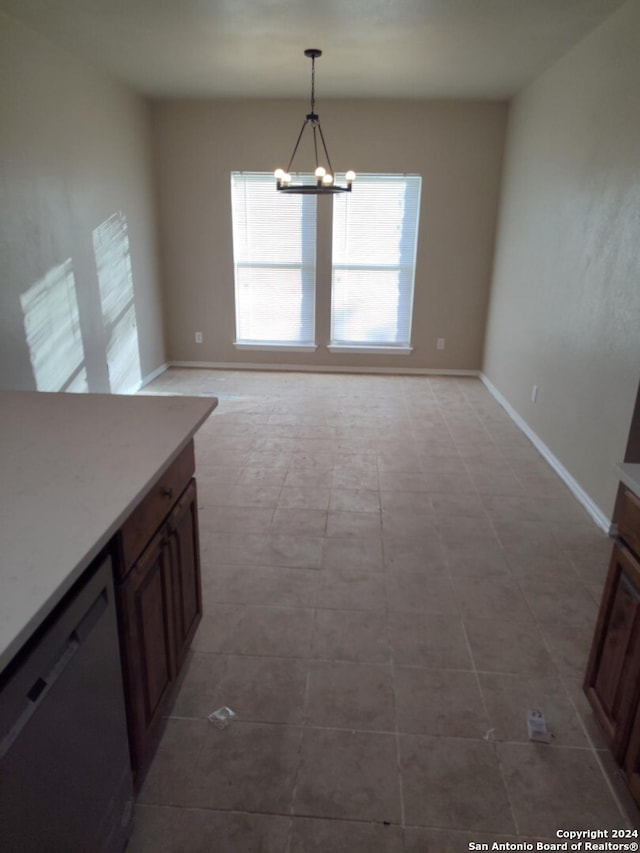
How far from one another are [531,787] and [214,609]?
1.29 metres

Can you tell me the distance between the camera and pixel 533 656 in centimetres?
202

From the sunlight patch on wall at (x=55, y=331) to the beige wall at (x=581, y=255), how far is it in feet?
11.4

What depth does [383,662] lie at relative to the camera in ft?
6.52

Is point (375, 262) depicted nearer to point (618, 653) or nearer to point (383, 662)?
point (383, 662)

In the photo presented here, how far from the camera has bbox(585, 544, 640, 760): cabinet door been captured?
4.72ft

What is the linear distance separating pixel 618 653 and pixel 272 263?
5.05 meters

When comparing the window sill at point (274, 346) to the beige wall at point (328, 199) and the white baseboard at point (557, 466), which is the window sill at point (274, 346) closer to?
the beige wall at point (328, 199)

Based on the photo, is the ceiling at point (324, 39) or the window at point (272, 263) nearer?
the ceiling at point (324, 39)

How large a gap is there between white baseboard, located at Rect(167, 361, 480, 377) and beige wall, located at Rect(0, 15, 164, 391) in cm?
103

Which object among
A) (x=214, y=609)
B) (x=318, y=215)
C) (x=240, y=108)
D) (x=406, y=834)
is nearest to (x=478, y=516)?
(x=214, y=609)

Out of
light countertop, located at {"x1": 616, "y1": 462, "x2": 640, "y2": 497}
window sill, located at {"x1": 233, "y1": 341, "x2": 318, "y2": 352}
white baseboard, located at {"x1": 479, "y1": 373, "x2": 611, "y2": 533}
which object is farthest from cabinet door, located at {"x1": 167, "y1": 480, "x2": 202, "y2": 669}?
window sill, located at {"x1": 233, "y1": 341, "x2": 318, "y2": 352}

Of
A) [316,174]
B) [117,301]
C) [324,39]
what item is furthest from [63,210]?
[324,39]

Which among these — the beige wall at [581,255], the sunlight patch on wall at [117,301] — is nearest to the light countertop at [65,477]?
the beige wall at [581,255]

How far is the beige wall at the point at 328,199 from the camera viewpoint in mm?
5227
